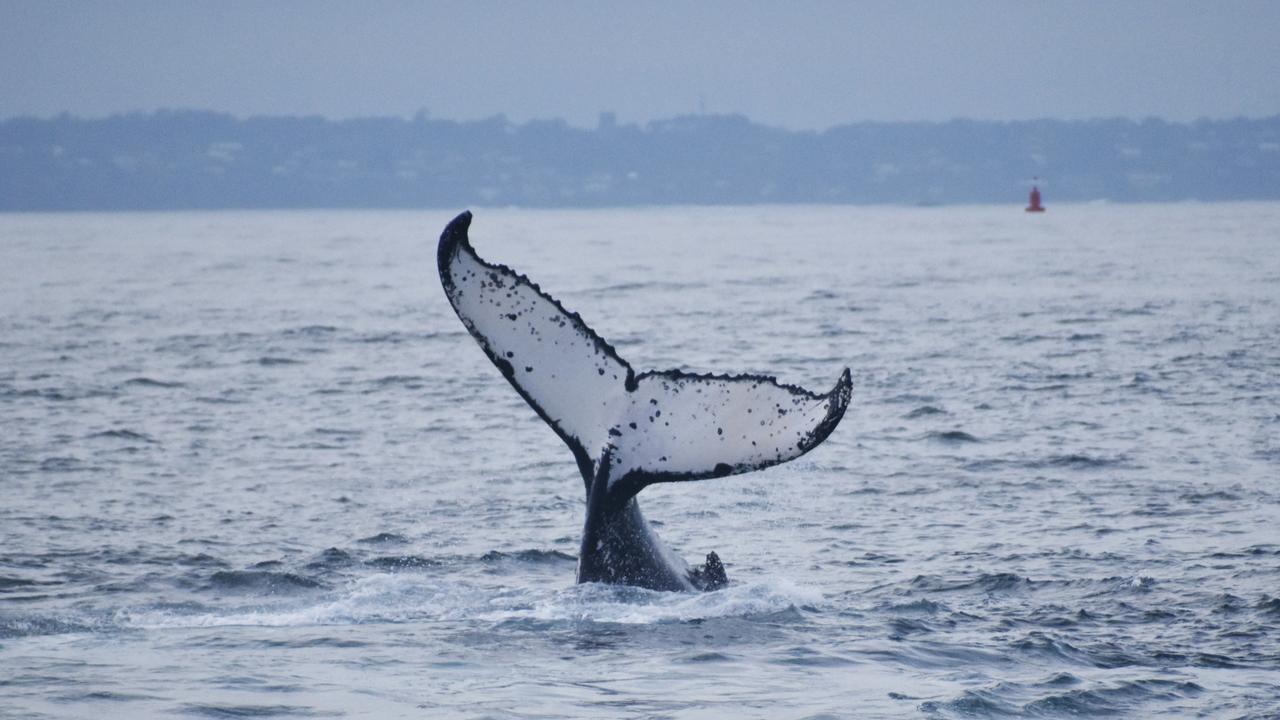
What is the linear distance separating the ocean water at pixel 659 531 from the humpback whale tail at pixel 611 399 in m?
1.01

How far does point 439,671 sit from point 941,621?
263 cm

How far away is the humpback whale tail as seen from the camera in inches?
302

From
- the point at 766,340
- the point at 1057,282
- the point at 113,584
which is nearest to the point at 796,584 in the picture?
the point at 113,584

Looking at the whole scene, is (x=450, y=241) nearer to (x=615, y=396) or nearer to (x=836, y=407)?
(x=615, y=396)

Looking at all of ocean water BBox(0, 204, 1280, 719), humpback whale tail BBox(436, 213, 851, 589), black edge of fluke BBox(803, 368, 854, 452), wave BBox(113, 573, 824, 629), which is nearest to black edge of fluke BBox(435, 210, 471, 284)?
humpback whale tail BBox(436, 213, 851, 589)

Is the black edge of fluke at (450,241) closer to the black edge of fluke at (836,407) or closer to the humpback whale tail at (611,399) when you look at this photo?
the humpback whale tail at (611,399)

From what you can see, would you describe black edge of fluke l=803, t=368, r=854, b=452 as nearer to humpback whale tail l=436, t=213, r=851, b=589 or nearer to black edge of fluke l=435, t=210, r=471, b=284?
humpback whale tail l=436, t=213, r=851, b=589

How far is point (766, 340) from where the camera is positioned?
27266 mm

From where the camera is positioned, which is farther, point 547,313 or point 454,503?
point 454,503

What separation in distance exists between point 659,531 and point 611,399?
448 cm

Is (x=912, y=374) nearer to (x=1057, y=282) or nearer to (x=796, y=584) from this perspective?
(x=796, y=584)

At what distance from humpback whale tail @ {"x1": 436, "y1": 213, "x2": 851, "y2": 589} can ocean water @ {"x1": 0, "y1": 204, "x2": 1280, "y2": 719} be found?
101cm

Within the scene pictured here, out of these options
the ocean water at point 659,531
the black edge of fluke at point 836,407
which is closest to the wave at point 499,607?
the ocean water at point 659,531

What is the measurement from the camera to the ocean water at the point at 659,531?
8.36 m
